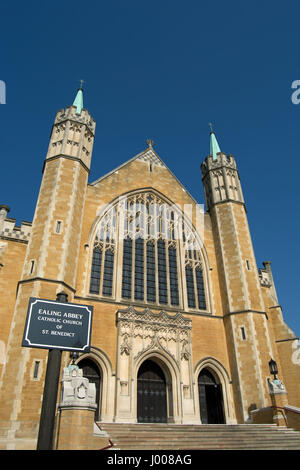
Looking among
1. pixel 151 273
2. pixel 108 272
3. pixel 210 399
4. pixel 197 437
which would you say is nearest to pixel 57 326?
pixel 197 437

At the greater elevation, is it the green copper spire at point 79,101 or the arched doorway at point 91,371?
the green copper spire at point 79,101

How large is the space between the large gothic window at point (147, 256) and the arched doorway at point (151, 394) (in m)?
3.29

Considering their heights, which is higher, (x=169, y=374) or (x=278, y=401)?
(x=169, y=374)

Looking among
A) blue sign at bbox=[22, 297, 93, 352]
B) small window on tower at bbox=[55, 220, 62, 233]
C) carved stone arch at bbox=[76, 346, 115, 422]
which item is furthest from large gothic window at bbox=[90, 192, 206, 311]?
Result: blue sign at bbox=[22, 297, 93, 352]

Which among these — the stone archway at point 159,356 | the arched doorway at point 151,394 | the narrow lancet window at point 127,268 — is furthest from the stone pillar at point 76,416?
the narrow lancet window at point 127,268

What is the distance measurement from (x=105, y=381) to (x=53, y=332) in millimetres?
8636

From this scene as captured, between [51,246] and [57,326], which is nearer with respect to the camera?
[57,326]

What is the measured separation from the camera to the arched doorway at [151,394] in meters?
15.1

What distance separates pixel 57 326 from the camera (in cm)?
721

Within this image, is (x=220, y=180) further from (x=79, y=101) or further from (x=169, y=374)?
(x=169, y=374)

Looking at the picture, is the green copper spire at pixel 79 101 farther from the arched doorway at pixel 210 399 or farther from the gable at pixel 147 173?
the arched doorway at pixel 210 399

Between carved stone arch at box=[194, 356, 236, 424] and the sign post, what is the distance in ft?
34.3

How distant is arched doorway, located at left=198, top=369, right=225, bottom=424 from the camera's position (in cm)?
1627
